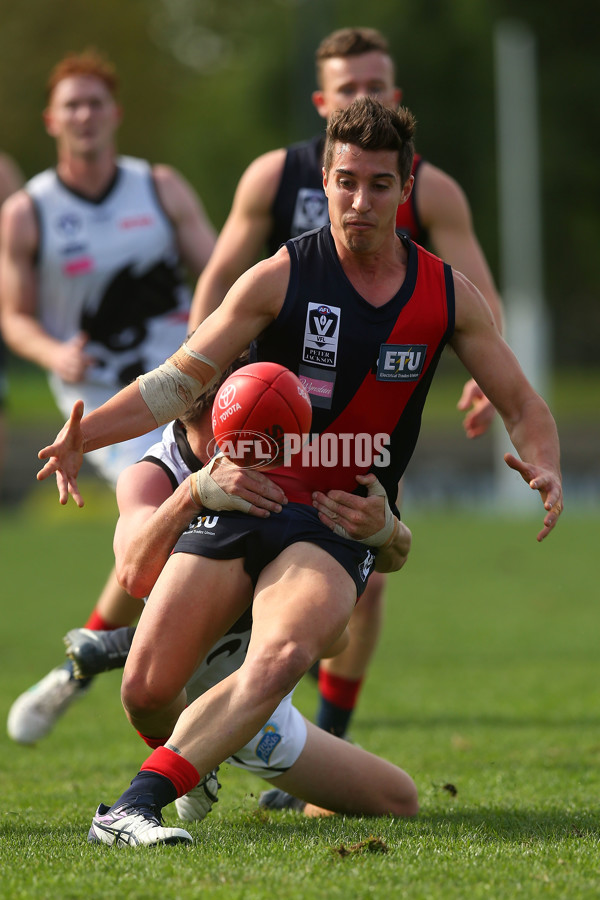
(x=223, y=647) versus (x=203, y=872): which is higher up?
(x=223, y=647)

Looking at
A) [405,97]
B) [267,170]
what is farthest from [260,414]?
[405,97]

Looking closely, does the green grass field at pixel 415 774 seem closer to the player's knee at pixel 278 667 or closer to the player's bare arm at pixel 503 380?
the player's knee at pixel 278 667

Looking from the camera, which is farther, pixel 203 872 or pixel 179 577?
pixel 179 577

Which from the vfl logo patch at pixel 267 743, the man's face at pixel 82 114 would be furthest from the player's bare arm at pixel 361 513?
the man's face at pixel 82 114

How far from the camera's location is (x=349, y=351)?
425cm

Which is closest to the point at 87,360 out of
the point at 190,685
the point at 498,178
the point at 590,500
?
the point at 190,685

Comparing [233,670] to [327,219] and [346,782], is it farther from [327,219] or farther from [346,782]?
[327,219]

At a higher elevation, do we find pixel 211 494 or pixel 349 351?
pixel 349 351

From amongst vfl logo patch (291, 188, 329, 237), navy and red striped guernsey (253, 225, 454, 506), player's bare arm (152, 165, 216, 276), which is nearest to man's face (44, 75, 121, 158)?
player's bare arm (152, 165, 216, 276)

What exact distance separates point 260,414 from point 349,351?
0.41 meters

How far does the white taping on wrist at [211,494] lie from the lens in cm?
416

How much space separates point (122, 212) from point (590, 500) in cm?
1921

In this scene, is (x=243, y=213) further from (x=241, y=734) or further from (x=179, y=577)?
(x=241, y=734)

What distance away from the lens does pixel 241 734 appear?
382cm
